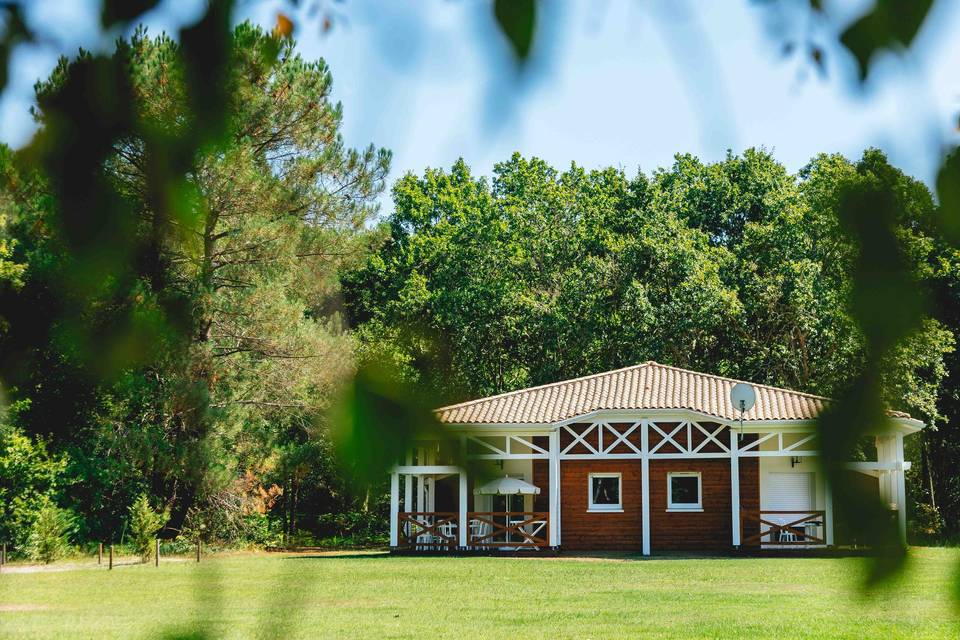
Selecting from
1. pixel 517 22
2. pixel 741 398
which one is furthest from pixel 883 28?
pixel 741 398

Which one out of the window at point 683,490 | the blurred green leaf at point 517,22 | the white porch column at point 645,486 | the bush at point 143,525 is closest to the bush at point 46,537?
the bush at point 143,525

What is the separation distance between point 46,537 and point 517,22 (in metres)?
24.4

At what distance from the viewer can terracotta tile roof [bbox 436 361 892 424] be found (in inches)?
902

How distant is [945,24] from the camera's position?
27.0 inches

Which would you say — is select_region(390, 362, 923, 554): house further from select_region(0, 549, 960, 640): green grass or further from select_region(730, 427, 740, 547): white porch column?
select_region(0, 549, 960, 640): green grass

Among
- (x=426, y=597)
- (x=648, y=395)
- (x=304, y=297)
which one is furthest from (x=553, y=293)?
(x=304, y=297)

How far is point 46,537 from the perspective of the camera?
22.5 meters

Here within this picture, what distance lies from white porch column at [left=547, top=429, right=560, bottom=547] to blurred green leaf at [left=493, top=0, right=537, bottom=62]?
22.4m

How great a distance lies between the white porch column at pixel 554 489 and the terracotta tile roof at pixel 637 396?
57 cm

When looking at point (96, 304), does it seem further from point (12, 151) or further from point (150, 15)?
point (150, 15)

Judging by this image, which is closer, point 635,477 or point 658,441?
point 658,441

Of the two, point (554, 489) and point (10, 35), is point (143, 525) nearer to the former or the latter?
point (554, 489)

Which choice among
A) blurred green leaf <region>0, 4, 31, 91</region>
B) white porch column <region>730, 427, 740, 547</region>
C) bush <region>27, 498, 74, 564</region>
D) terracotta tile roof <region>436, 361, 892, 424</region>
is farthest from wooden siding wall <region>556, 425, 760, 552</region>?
blurred green leaf <region>0, 4, 31, 91</region>

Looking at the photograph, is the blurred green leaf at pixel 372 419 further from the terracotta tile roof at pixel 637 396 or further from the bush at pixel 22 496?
the bush at pixel 22 496
